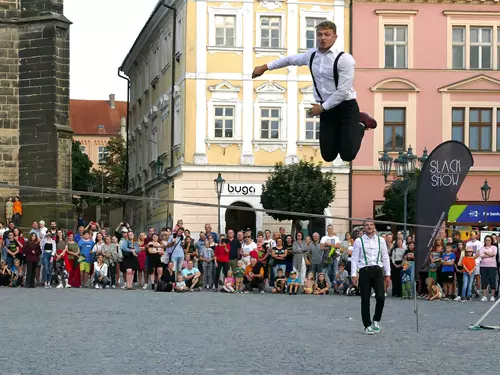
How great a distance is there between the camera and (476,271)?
27734mm

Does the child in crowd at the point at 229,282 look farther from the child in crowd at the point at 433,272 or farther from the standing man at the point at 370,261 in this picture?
the standing man at the point at 370,261

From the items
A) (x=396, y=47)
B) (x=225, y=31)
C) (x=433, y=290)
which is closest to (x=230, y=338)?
(x=433, y=290)

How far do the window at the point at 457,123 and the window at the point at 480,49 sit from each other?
182cm

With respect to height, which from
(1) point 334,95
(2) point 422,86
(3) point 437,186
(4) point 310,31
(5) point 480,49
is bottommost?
(3) point 437,186

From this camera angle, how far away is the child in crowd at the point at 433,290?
27.4 metres

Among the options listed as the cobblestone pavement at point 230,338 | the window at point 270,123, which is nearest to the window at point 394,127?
the window at point 270,123

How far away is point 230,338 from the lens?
54.1 feet

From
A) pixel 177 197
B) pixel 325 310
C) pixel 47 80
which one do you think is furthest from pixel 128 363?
pixel 177 197

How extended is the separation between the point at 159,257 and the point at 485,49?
22.2 meters

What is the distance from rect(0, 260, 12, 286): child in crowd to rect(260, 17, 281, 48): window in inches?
675

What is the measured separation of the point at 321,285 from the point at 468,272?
3.75 metres

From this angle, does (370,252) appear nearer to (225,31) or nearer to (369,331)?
(369,331)

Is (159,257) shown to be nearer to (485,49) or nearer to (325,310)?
(325,310)

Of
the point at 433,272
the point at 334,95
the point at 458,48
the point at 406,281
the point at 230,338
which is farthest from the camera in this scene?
the point at 458,48
